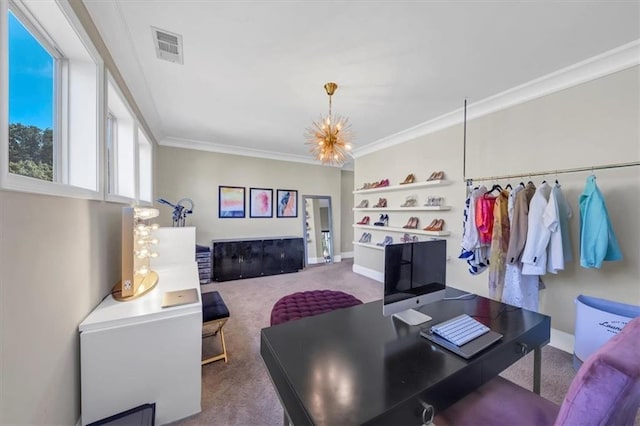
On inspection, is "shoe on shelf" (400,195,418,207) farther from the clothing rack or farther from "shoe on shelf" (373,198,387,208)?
the clothing rack

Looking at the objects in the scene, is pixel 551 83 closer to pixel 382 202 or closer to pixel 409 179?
pixel 409 179

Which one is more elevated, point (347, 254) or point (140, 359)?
point (140, 359)

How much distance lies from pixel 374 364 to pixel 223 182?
4.84 metres

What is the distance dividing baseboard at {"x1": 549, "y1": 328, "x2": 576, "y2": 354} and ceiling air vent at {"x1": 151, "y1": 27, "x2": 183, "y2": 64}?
4.33 metres

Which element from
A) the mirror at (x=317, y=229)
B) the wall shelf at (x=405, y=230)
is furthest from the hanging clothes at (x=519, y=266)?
the mirror at (x=317, y=229)

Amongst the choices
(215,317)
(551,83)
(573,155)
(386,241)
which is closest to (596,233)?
(573,155)

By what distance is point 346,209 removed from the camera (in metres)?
7.06

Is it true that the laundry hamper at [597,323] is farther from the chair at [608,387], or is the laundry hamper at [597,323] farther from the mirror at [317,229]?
the mirror at [317,229]

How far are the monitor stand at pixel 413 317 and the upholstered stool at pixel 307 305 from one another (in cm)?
84

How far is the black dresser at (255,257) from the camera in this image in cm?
454

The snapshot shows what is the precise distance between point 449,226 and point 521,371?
183 cm

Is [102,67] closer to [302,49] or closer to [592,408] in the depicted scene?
[302,49]

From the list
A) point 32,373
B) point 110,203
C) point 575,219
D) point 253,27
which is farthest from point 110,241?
point 575,219

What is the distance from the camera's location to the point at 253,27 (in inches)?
71.1
